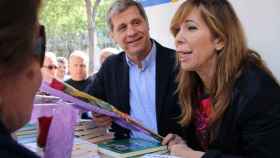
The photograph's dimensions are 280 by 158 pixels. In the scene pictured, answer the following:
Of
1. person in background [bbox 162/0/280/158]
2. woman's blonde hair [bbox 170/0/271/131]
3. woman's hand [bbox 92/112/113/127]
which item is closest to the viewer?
person in background [bbox 162/0/280/158]

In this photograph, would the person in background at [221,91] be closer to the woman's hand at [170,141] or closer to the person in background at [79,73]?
the woman's hand at [170,141]

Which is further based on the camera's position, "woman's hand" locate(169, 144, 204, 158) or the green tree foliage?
the green tree foliage

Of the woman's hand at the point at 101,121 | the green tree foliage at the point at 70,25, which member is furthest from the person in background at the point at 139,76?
the green tree foliage at the point at 70,25

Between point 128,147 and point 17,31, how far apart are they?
39.0 inches

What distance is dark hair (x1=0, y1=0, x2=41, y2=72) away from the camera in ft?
1.49

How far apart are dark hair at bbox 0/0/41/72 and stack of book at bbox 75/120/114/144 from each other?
1081mm

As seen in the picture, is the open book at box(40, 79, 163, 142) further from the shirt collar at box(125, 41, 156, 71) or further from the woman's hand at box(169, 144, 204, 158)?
the shirt collar at box(125, 41, 156, 71)

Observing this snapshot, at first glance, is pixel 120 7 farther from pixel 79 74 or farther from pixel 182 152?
pixel 79 74

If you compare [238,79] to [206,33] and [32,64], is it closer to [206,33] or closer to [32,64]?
[206,33]

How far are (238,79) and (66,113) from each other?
2.45ft

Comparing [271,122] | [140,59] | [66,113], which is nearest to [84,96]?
[66,113]

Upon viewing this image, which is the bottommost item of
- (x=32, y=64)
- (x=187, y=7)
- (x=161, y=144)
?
(x=161, y=144)

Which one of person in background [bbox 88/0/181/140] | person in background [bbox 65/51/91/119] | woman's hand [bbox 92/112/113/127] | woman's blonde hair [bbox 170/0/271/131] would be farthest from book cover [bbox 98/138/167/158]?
person in background [bbox 65/51/91/119]

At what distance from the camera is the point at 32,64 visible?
1.75 ft
